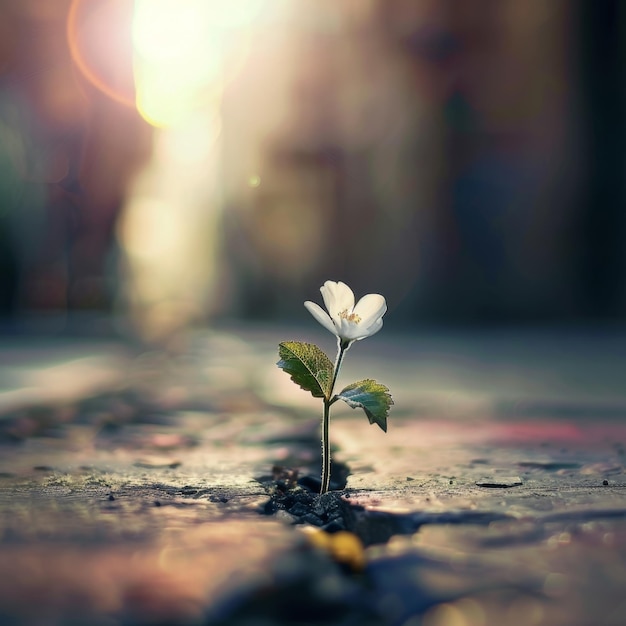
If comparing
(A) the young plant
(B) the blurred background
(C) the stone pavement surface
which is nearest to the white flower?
(A) the young plant

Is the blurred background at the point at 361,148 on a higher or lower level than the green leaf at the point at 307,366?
higher

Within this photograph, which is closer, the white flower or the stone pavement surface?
the stone pavement surface

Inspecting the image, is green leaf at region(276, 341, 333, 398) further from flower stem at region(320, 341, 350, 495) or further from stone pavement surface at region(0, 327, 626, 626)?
stone pavement surface at region(0, 327, 626, 626)

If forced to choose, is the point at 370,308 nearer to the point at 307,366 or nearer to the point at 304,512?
the point at 307,366

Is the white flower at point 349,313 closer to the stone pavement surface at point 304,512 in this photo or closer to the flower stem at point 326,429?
the flower stem at point 326,429

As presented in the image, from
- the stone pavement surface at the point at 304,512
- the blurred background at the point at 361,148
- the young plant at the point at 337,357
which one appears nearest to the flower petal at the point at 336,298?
the young plant at the point at 337,357

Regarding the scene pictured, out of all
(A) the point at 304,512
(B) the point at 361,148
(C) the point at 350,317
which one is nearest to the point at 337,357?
(C) the point at 350,317
